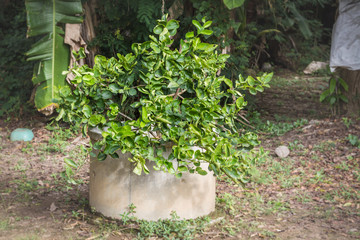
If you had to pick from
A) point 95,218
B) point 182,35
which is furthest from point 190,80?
point 182,35

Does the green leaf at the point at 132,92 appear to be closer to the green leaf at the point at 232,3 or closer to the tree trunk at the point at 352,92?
the green leaf at the point at 232,3

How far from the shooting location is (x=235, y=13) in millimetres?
7512

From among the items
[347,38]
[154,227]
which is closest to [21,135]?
[154,227]

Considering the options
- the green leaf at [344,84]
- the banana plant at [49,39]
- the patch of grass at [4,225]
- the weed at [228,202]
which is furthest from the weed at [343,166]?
the patch of grass at [4,225]

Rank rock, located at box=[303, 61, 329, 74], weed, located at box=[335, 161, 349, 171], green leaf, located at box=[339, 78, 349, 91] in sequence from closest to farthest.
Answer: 1. weed, located at box=[335, 161, 349, 171]
2. green leaf, located at box=[339, 78, 349, 91]
3. rock, located at box=[303, 61, 329, 74]

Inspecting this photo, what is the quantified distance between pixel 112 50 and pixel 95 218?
3.34m

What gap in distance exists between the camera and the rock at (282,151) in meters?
5.98

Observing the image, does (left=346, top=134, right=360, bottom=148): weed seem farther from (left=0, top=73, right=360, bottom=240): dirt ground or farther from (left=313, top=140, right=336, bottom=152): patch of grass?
(left=313, top=140, right=336, bottom=152): patch of grass

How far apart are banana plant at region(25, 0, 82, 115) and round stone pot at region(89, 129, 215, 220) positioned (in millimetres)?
2095

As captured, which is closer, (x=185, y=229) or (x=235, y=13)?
(x=185, y=229)

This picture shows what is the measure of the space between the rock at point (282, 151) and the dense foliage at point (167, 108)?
2.26m

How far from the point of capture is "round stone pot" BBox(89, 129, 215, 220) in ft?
12.6

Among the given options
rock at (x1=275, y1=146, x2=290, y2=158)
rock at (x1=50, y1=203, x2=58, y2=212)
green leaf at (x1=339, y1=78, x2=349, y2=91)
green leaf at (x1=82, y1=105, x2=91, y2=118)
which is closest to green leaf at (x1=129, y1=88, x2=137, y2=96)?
green leaf at (x1=82, y1=105, x2=91, y2=118)

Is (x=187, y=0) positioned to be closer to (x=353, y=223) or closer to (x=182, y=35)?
(x=182, y=35)
